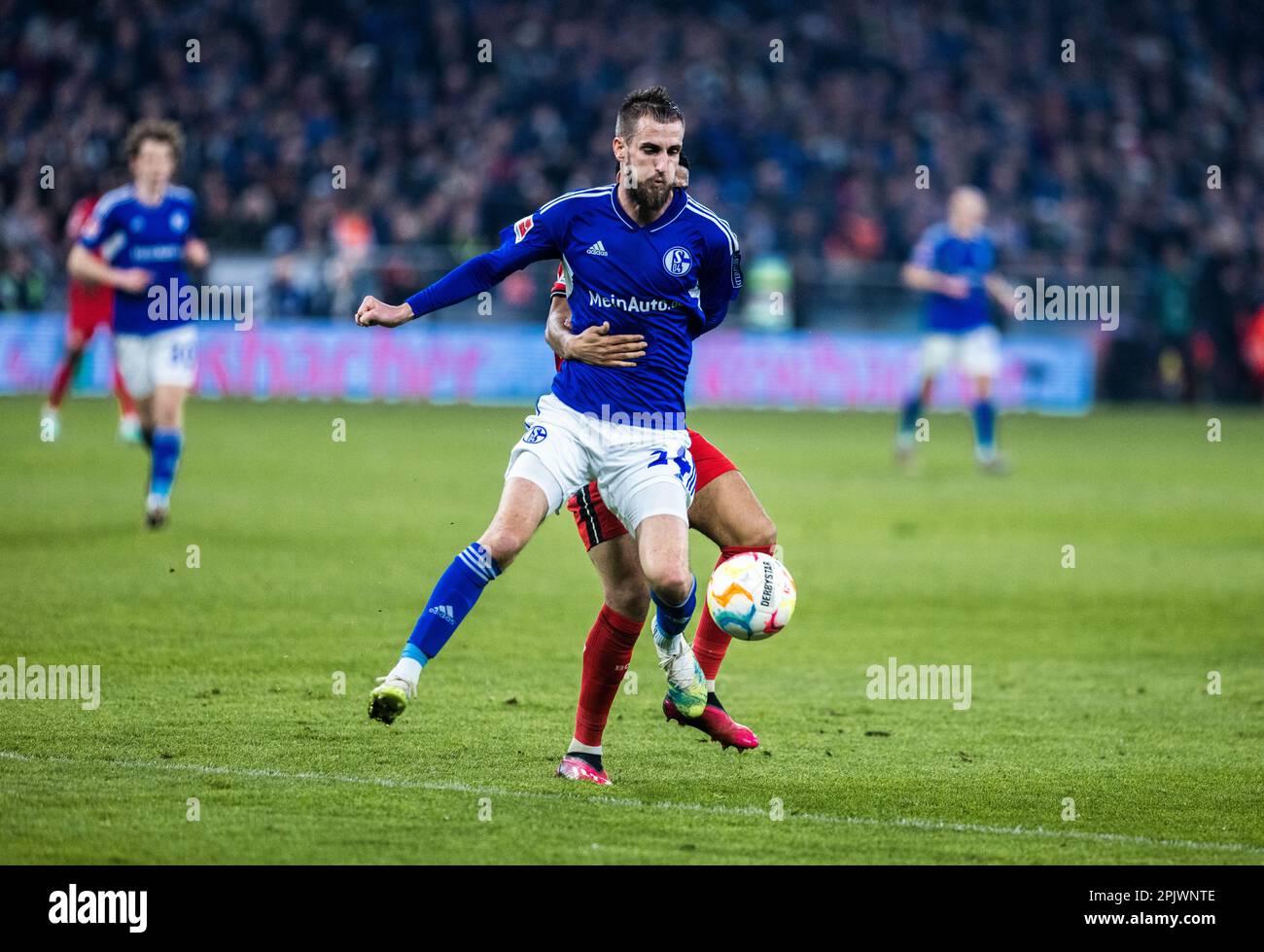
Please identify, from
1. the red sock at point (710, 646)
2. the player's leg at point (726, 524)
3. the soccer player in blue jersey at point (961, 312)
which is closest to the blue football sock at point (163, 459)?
the red sock at point (710, 646)

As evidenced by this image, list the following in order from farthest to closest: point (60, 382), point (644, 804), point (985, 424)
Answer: point (985, 424) → point (60, 382) → point (644, 804)

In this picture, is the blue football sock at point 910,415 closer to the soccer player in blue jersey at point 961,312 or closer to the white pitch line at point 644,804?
the soccer player in blue jersey at point 961,312

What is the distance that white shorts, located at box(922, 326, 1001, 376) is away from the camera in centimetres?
1833

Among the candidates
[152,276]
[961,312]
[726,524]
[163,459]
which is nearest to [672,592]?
[726,524]

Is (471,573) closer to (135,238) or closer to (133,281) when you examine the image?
(133,281)

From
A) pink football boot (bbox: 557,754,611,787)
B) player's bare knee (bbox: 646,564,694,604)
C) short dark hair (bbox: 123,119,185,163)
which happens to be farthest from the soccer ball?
short dark hair (bbox: 123,119,185,163)

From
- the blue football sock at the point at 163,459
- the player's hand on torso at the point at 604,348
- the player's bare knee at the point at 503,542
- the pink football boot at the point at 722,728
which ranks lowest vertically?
the pink football boot at the point at 722,728

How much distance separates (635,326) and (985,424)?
467 inches

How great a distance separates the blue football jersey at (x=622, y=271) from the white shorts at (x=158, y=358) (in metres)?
6.49

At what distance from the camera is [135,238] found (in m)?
12.8

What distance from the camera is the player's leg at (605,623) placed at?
6398 mm

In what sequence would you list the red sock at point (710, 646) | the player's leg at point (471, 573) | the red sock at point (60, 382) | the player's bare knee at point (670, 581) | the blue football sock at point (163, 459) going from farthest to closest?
the red sock at point (60, 382) < the blue football sock at point (163, 459) < the red sock at point (710, 646) < the player's bare knee at point (670, 581) < the player's leg at point (471, 573)
